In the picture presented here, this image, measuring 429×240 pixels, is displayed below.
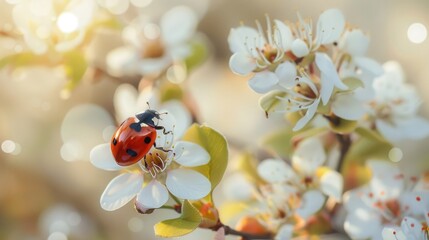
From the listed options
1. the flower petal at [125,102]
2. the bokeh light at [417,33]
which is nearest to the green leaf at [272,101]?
the flower petal at [125,102]

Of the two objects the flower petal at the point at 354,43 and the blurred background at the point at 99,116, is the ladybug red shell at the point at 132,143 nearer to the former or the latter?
the flower petal at the point at 354,43

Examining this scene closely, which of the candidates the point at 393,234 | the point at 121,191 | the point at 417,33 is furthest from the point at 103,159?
the point at 417,33

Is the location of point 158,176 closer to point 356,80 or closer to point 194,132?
point 194,132

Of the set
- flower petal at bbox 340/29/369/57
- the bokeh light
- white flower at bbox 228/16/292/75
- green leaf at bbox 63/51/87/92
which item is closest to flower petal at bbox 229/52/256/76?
white flower at bbox 228/16/292/75

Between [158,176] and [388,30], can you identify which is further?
[388,30]

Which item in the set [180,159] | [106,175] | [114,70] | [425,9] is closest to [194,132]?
[180,159]

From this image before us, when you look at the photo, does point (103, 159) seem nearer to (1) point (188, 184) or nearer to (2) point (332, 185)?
(1) point (188, 184)

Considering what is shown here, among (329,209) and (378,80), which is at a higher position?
(378,80)
